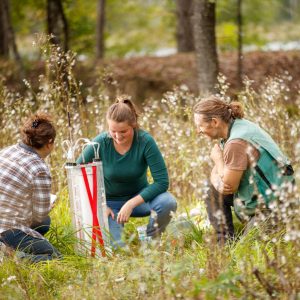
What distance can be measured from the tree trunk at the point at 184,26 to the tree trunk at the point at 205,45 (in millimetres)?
6288

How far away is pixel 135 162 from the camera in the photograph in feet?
16.3

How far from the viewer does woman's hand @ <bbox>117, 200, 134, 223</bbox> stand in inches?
187

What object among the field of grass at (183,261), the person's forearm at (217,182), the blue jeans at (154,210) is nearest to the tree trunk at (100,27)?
the field of grass at (183,261)

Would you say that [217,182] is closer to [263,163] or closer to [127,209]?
[263,163]

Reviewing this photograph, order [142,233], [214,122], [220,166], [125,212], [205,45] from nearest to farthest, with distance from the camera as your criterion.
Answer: [214,122], [220,166], [125,212], [142,233], [205,45]

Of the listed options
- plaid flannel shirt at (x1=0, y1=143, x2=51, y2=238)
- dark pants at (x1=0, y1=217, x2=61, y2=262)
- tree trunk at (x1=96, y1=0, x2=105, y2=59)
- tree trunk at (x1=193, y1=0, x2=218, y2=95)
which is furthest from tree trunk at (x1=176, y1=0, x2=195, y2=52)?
dark pants at (x1=0, y1=217, x2=61, y2=262)

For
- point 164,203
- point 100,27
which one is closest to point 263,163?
point 164,203

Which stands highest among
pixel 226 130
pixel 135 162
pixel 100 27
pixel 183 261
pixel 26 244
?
pixel 100 27

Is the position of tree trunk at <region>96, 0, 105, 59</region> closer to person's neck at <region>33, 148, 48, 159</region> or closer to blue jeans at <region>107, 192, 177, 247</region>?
blue jeans at <region>107, 192, 177, 247</region>

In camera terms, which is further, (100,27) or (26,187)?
(100,27)

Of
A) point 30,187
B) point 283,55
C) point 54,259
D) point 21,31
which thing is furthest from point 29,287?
point 21,31

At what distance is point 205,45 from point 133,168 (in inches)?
138

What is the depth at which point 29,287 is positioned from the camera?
3822mm

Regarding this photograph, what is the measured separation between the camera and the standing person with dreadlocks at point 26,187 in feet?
14.3
